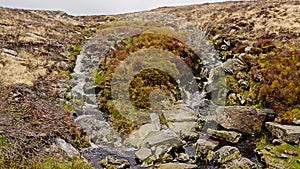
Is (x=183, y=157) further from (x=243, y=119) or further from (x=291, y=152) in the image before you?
(x=291, y=152)

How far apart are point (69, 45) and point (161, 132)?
1706cm

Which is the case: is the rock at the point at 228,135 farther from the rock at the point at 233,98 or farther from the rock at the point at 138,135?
the rock at the point at 233,98

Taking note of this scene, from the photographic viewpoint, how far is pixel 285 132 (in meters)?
13.9

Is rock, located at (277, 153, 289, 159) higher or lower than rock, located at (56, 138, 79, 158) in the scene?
lower

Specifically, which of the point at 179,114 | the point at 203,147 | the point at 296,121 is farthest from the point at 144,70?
the point at 296,121

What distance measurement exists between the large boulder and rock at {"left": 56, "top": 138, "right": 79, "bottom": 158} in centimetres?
690

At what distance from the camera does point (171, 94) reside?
19.8 metres

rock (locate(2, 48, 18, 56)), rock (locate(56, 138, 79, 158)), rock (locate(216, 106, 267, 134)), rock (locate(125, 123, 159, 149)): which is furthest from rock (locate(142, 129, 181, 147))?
rock (locate(2, 48, 18, 56))

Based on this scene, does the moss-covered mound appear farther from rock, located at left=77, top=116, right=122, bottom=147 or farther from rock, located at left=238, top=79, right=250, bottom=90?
rock, located at left=238, top=79, right=250, bottom=90

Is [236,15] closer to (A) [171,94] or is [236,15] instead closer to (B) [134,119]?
(A) [171,94]

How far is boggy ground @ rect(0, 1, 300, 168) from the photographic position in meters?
13.2

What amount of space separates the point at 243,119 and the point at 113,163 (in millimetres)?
6427

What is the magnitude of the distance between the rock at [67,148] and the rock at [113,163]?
1.12 metres

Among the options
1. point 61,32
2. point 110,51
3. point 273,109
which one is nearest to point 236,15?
point 110,51
